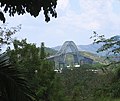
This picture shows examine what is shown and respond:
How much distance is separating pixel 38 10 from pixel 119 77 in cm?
738

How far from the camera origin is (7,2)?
13.9 feet

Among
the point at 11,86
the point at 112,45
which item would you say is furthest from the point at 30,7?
the point at 112,45

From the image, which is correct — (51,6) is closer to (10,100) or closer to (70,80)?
(10,100)

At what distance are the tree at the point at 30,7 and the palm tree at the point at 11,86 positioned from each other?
0.59m

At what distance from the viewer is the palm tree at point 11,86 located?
4.04 m

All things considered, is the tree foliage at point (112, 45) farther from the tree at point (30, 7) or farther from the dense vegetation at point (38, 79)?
the tree at point (30, 7)

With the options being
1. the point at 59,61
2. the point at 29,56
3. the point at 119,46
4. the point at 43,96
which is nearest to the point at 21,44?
the point at 29,56

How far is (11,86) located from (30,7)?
0.93 meters

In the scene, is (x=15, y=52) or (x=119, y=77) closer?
(x=119, y=77)

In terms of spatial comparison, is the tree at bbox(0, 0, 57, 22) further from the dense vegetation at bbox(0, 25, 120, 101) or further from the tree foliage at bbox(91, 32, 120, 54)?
the tree foliage at bbox(91, 32, 120, 54)

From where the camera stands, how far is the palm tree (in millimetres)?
4039

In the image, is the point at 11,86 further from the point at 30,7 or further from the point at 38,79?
the point at 38,79

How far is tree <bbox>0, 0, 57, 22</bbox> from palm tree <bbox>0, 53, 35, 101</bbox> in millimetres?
586

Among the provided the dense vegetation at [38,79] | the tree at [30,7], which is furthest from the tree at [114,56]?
the tree at [30,7]
